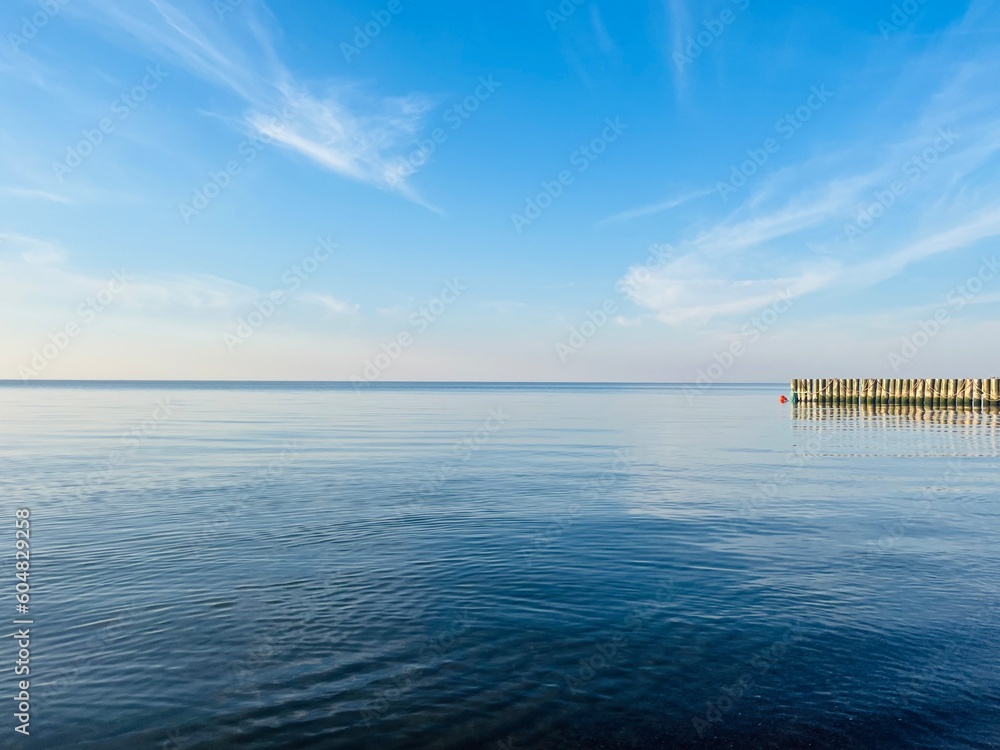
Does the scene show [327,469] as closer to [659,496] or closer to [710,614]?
[659,496]

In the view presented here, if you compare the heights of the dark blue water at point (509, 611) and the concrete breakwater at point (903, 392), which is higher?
the concrete breakwater at point (903, 392)

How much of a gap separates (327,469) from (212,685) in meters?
22.7

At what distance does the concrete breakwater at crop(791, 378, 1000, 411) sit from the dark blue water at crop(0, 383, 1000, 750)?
70935 mm

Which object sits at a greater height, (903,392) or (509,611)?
(903,392)

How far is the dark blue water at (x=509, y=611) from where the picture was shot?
8375 mm

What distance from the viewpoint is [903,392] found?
301ft

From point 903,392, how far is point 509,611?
98.0 metres

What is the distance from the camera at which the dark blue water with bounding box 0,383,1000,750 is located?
838 centimetres

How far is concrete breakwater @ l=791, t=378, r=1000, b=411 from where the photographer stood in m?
86.1

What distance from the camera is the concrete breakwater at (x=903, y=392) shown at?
282ft

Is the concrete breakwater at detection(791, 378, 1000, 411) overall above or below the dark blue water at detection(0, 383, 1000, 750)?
above

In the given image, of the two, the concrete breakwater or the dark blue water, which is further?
the concrete breakwater

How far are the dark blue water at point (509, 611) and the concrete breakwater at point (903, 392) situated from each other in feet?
233

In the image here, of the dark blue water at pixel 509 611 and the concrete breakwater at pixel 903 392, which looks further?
the concrete breakwater at pixel 903 392
